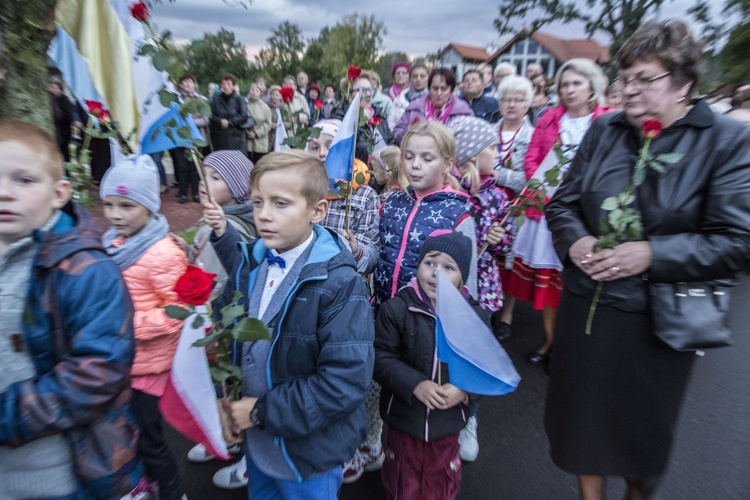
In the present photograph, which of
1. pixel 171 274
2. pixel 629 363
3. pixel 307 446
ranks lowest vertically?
pixel 307 446

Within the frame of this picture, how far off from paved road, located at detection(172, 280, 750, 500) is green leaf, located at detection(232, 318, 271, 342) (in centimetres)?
159

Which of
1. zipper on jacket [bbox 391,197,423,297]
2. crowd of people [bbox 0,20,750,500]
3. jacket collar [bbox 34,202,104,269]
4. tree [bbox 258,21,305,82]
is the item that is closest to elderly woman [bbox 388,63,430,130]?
zipper on jacket [bbox 391,197,423,297]

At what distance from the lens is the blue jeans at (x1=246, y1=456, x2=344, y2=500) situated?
1.73 meters

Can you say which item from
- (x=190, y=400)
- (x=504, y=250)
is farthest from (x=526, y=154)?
(x=190, y=400)

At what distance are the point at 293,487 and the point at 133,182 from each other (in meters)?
1.57

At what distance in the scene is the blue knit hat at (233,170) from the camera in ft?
8.70

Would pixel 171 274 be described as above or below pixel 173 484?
above

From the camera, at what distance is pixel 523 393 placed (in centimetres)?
347

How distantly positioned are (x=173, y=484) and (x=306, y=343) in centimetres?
120

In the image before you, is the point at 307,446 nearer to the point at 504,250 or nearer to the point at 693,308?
the point at 693,308

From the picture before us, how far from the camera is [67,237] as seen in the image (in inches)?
51.1

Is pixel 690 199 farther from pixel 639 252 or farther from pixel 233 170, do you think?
pixel 233 170

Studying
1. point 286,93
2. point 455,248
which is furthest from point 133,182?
point 455,248

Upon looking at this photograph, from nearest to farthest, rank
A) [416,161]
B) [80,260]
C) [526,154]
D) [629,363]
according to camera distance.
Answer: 1. [80,260]
2. [629,363]
3. [416,161]
4. [526,154]
